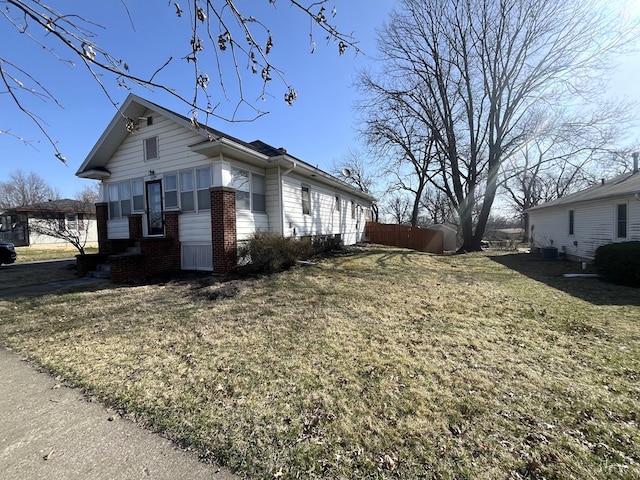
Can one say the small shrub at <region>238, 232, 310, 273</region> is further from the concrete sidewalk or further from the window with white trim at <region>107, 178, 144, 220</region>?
the concrete sidewalk

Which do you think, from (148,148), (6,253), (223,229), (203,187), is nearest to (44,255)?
(6,253)

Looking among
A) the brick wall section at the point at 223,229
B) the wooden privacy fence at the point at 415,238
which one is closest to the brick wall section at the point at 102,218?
the brick wall section at the point at 223,229

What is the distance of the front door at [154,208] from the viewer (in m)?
10.2

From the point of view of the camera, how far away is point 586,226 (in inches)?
554

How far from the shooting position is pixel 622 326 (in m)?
4.82

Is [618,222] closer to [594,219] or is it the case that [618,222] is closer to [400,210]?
[594,219]

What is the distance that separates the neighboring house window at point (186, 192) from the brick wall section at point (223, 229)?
133cm

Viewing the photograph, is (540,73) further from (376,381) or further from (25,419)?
(25,419)

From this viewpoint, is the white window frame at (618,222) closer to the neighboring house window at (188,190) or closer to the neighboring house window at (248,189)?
the neighboring house window at (248,189)

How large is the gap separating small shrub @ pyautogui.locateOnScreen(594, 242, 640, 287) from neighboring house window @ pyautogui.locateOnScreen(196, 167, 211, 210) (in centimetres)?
1225

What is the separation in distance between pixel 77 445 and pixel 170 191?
8.85 meters

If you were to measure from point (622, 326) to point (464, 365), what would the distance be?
357 centimetres

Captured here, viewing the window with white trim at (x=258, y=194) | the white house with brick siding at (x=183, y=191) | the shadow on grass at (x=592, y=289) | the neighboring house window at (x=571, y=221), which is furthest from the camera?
the neighboring house window at (x=571, y=221)

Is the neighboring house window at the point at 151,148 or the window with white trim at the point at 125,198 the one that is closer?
the neighboring house window at the point at 151,148
